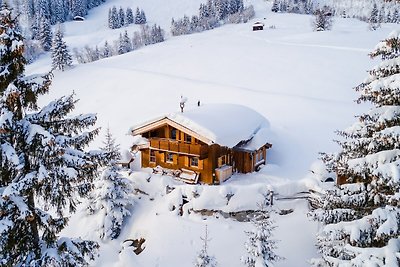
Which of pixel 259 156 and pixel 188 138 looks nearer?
pixel 188 138

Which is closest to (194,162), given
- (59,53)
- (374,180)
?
(374,180)

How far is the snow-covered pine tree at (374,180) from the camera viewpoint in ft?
34.8

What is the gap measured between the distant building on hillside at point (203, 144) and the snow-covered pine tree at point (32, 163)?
50.8ft

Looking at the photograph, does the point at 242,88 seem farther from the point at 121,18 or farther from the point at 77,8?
the point at 77,8

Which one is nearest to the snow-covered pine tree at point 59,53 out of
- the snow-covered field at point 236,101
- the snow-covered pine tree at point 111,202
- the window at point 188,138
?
the snow-covered field at point 236,101

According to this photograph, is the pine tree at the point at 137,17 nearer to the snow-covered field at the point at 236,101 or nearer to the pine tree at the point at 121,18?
the pine tree at the point at 121,18

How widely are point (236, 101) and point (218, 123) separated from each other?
21030 millimetres

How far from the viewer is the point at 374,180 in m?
11.4

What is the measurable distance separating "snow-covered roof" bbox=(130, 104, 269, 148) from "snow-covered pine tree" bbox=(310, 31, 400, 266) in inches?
555

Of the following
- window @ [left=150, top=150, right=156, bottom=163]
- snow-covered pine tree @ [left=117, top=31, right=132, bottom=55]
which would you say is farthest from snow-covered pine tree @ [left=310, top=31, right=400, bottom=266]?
snow-covered pine tree @ [left=117, top=31, right=132, bottom=55]

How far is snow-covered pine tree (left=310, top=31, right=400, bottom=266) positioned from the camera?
10602 millimetres

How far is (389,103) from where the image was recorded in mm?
11438

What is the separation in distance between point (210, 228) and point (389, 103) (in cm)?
1612

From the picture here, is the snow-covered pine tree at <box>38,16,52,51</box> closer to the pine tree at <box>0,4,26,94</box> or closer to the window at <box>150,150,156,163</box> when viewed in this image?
the window at <box>150,150,156,163</box>
